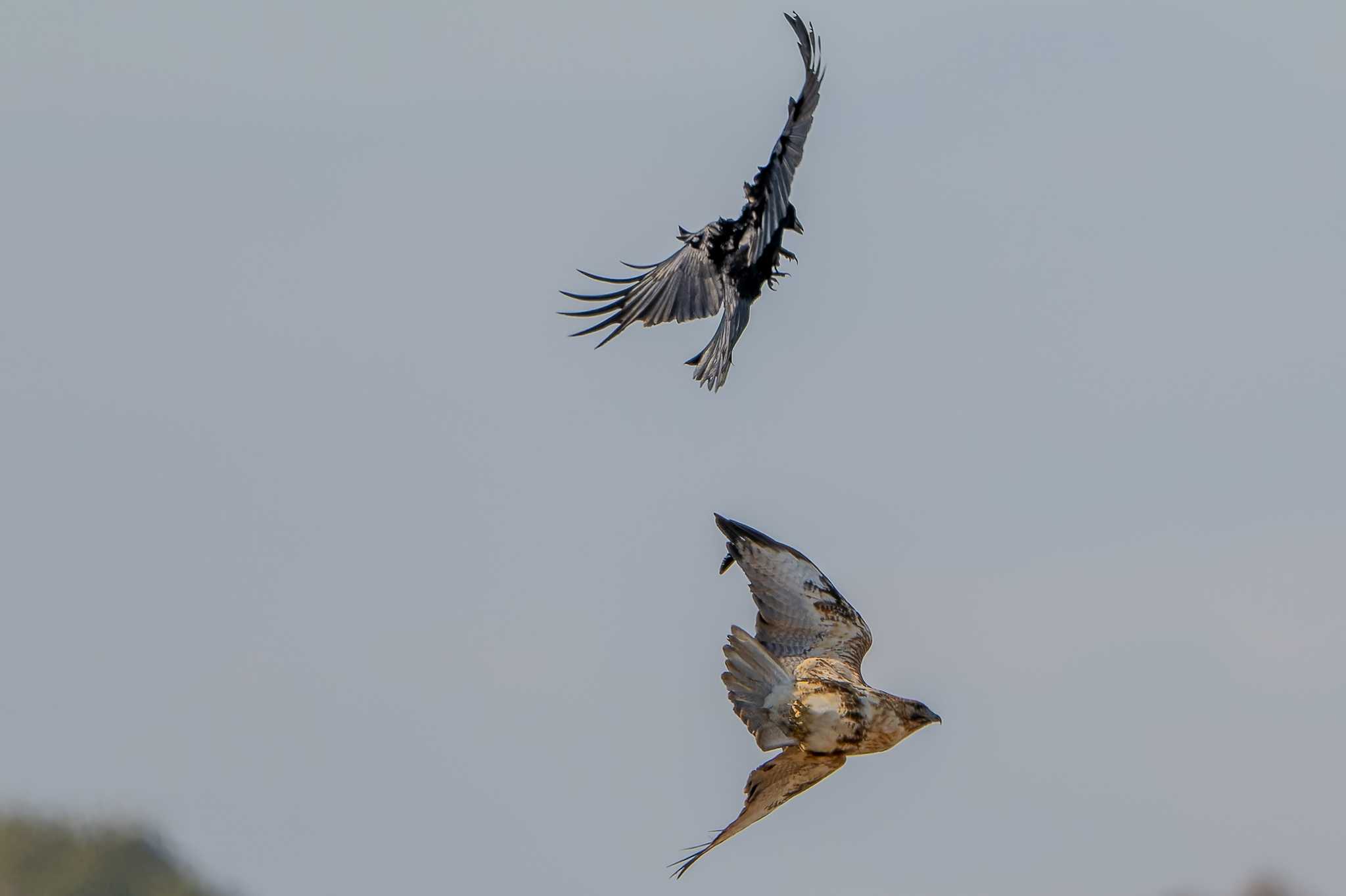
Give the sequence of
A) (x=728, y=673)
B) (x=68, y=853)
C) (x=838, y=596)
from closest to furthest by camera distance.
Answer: (x=728, y=673)
(x=838, y=596)
(x=68, y=853)

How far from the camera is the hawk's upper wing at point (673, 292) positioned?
1912cm

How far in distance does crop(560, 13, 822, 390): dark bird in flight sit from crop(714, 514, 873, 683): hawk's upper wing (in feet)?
4.99

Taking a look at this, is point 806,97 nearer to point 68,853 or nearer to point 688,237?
point 688,237

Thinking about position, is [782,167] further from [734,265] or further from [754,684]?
[754,684]

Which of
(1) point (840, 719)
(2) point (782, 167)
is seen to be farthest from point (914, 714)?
(2) point (782, 167)

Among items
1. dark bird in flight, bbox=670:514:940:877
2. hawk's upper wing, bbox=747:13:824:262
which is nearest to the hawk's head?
dark bird in flight, bbox=670:514:940:877

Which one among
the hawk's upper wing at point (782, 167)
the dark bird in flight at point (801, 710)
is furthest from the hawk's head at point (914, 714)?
the hawk's upper wing at point (782, 167)

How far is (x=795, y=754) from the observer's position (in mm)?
17188

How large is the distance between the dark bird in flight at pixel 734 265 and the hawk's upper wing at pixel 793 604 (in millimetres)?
1521

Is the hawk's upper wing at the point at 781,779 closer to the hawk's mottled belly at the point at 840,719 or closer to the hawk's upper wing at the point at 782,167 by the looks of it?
the hawk's mottled belly at the point at 840,719

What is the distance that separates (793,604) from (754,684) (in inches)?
54.4

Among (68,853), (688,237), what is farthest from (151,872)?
(688,237)

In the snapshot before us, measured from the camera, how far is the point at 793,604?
724 inches

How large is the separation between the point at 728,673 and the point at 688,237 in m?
3.79
